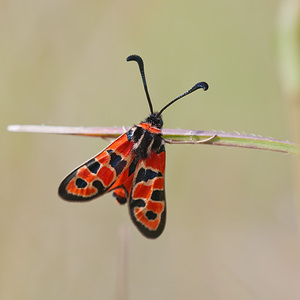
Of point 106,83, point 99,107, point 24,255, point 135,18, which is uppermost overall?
point 135,18

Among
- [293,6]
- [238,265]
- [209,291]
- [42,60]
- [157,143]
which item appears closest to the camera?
[293,6]

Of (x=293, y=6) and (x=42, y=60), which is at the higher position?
(x=42, y=60)

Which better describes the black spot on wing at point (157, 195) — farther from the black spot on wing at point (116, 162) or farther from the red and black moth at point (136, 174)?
the black spot on wing at point (116, 162)

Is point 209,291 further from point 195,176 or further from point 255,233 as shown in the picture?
point 195,176

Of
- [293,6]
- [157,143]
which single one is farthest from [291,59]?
[157,143]

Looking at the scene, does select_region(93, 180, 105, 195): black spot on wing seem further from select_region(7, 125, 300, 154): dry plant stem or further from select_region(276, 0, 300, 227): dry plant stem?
select_region(276, 0, 300, 227): dry plant stem

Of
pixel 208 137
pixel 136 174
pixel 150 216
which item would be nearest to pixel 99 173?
pixel 136 174

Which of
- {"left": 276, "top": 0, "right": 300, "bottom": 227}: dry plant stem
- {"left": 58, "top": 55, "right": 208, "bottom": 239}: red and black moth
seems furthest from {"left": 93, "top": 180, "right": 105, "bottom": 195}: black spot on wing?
{"left": 276, "top": 0, "right": 300, "bottom": 227}: dry plant stem

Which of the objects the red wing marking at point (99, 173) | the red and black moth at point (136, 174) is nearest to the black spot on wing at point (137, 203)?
the red and black moth at point (136, 174)
